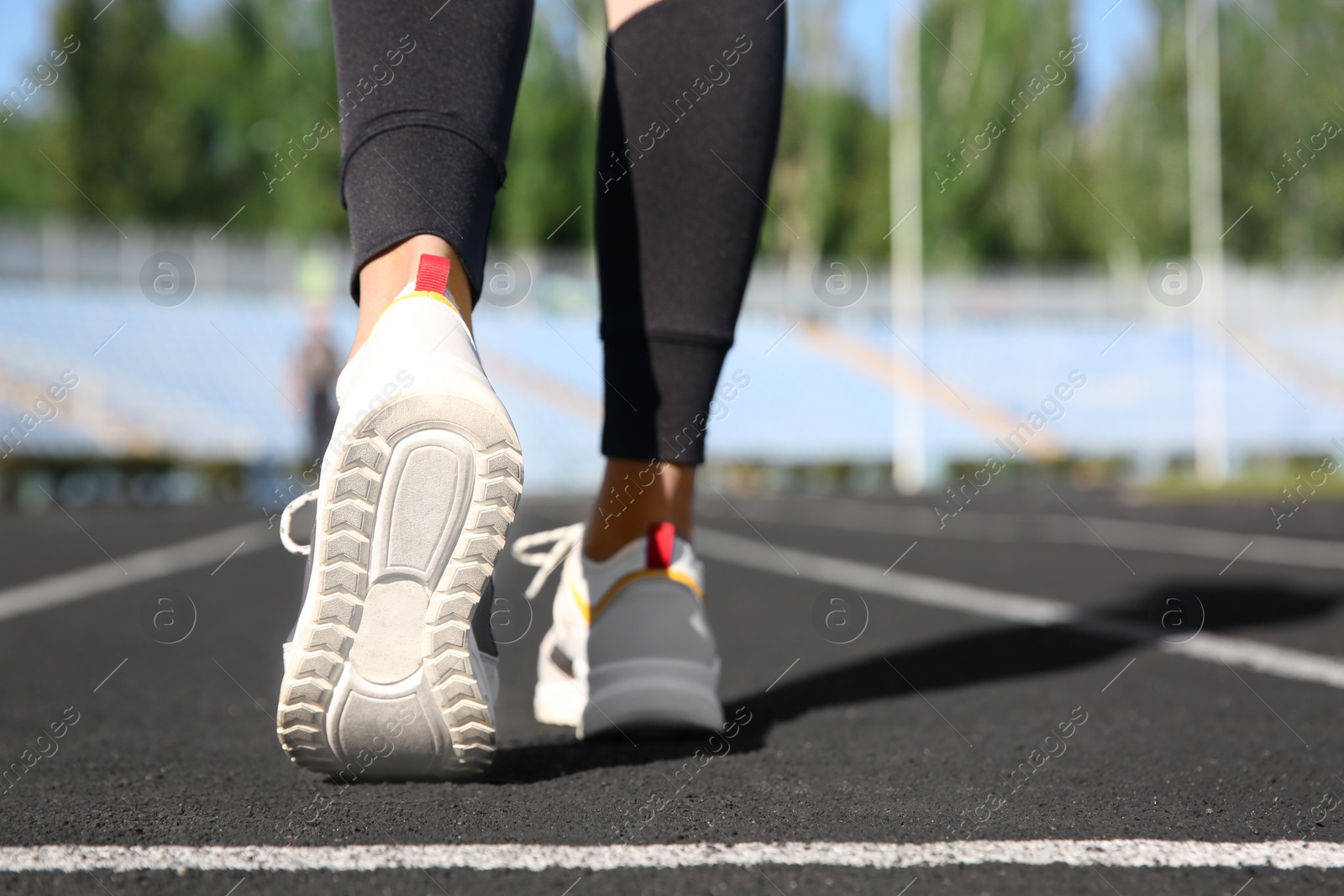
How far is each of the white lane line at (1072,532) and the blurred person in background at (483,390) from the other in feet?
11.2

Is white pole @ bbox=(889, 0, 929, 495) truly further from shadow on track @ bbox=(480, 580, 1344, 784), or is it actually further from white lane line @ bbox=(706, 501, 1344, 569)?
shadow on track @ bbox=(480, 580, 1344, 784)

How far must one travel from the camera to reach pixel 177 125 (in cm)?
2700

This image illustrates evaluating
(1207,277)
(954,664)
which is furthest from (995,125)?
(954,664)

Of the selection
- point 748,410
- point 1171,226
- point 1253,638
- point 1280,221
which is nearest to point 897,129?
point 748,410

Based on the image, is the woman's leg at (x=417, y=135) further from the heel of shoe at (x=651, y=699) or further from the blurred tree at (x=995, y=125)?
the blurred tree at (x=995, y=125)

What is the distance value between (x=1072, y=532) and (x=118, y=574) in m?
4.75

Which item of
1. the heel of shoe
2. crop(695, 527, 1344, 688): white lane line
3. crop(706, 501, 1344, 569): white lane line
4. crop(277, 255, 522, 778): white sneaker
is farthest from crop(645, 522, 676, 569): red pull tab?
crop(706, 501, 1344, 569): white lane line

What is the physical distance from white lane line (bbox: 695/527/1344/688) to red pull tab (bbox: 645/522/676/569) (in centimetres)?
100

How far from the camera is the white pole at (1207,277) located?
20.2 metres

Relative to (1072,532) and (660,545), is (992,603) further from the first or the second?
(1072,532)

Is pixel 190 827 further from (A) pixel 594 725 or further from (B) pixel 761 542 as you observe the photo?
(B) pixel 761 542

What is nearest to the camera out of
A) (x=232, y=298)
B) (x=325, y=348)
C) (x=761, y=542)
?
(x=761, y=542)

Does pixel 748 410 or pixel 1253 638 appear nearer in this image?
pixel 1253 638

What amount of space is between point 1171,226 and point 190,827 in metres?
30.0
